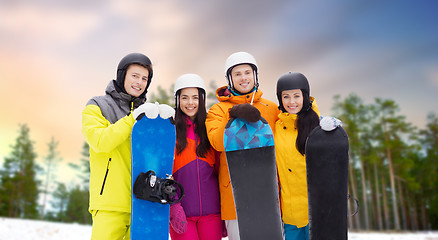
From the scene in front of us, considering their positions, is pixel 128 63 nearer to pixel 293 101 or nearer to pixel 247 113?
pixel 247 113

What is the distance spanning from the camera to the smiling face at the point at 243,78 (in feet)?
10.4

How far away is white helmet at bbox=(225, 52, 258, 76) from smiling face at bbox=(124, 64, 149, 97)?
0.90m

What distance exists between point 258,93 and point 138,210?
163 cm

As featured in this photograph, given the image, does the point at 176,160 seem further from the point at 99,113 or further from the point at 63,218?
the point at 63,218

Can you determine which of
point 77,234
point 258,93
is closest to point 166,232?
point 258,93

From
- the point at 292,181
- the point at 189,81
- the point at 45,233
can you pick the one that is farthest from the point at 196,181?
the point at 45,233

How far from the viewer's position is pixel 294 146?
294cm

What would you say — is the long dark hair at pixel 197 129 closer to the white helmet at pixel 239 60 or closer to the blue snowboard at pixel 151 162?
the blue snowboard at pixel 151 162

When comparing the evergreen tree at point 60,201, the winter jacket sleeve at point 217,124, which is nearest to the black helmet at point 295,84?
the winter jacket sleeve at point 217,124

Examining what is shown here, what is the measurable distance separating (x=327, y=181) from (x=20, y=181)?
40110mm

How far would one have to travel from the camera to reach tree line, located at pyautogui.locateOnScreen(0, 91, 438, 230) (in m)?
27.4

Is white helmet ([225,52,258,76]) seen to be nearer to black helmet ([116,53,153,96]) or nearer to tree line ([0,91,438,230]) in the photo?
black helmet ([116,53,153,96])

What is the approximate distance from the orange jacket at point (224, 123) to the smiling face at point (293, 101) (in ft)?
0.59

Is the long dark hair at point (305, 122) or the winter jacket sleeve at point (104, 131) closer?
the winter jacket sleeve at point (104, 131)
